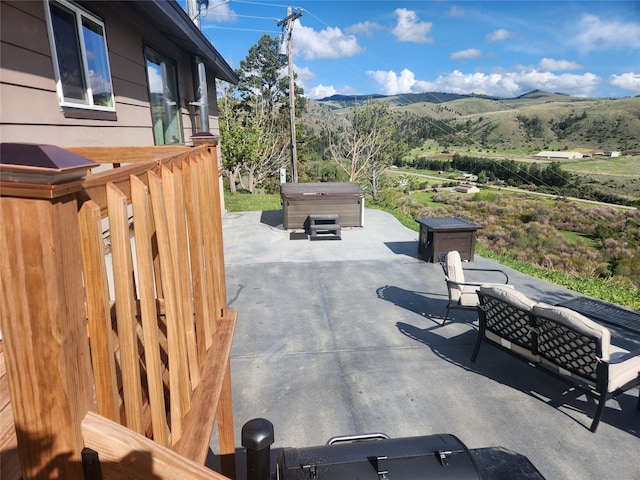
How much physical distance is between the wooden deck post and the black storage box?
914 mm

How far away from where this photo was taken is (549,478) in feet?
8.75

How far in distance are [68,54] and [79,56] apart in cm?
18

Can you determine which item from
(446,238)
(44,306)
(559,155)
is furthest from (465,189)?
(44,306)

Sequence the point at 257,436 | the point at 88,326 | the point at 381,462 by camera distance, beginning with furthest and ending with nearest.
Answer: the point at 257,436 → the point at 381,462 → the point at 88,326

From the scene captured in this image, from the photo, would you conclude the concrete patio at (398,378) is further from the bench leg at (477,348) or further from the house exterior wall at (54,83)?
the house exterior wall at (54,83)

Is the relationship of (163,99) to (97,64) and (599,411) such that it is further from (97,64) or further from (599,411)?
(599,411)

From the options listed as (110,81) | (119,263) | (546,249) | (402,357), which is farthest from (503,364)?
(546,249)

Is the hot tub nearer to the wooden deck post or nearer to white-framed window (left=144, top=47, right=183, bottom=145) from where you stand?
white-framed window (left=144, top=47, right=183, bottom=145)

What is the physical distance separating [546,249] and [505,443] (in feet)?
61.7

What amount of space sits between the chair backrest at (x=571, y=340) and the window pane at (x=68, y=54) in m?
4.54

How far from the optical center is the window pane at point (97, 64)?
3.85 meters

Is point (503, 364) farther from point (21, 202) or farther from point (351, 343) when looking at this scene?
point (21, 202)

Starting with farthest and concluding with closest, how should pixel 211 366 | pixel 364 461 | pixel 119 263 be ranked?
pixel 211 366, pixel 364 461, pixel 119 263

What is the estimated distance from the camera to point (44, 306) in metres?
0.74
